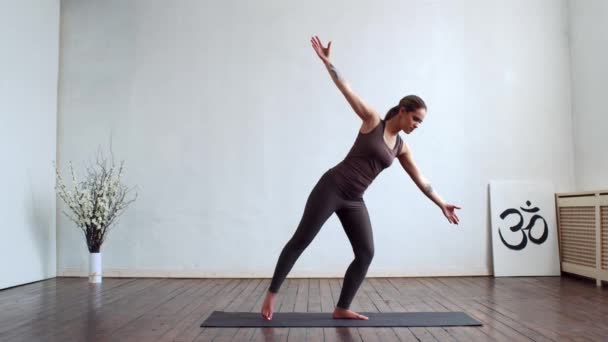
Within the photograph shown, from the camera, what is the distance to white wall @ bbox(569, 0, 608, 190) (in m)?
4.82

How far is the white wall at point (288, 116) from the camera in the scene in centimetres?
509

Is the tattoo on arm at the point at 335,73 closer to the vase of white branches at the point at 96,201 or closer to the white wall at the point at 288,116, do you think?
the white wall at the point at 288,116

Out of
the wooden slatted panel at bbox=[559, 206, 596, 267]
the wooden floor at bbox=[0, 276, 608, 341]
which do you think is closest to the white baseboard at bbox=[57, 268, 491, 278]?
the wooden floor at bbox=[0, 276, 608, 341]

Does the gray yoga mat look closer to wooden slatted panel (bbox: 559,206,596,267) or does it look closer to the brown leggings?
the brown leggings

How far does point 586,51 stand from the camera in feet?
16.5

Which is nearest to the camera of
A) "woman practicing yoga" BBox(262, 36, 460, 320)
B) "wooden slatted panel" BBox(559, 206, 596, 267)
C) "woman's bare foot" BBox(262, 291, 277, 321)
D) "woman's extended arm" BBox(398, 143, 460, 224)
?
"woman practicing yoga" BBox(262, 36, 460, 320)

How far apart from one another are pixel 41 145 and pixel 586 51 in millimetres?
5202

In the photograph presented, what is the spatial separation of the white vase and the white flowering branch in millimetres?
55

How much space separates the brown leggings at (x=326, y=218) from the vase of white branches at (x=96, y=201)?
7.63ft

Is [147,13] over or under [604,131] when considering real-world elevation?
over

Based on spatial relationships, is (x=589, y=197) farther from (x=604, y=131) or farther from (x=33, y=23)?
(x=33, y=23)

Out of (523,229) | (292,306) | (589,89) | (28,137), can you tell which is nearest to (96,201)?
(28,137)

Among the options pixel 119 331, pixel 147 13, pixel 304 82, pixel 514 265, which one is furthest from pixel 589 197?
pixel 147 13

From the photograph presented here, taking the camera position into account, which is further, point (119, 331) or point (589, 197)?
point (589, 197)
